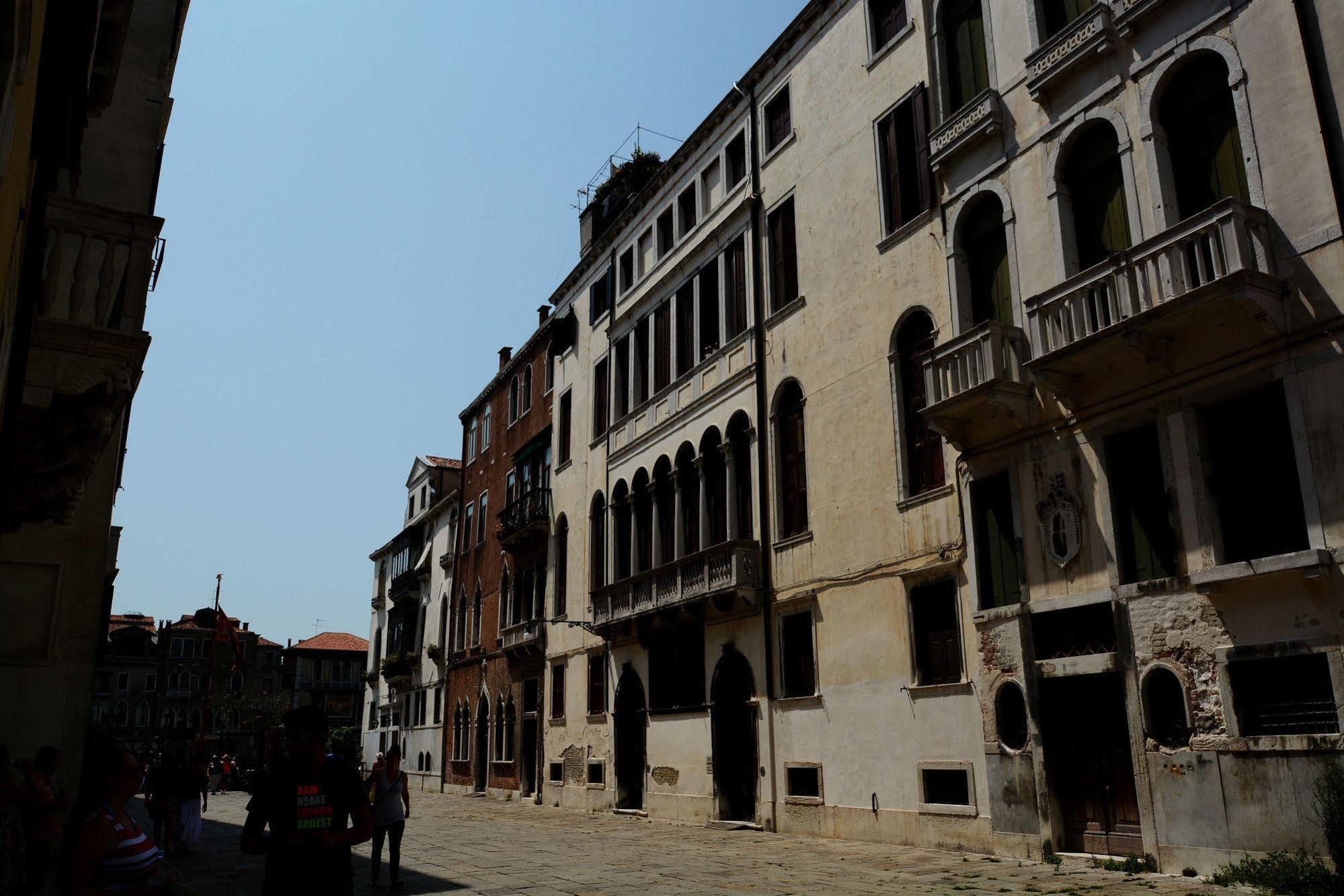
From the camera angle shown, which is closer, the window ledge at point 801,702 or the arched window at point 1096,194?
the arched window at point 1096,194

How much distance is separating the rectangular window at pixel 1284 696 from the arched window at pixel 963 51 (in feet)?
30.8

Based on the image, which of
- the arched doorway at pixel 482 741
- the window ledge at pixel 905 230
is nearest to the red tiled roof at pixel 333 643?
the arched doorway at pixel 482 741

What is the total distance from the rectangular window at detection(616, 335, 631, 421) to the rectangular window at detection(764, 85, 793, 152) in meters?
7.52

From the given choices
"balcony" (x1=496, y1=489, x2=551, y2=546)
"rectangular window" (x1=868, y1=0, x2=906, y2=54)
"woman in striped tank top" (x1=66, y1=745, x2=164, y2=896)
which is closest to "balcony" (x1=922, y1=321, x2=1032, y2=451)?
"rectangular window" (x1=868, y1=0, x2=906, y2=54)

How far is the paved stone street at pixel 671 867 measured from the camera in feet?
35.9

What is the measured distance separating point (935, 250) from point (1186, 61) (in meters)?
4.56

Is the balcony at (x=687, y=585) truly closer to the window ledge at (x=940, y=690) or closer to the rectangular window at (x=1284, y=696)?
the window ledge at (x=940, y=690)

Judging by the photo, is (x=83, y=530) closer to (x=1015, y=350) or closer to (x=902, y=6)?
(x=1015, y=350)

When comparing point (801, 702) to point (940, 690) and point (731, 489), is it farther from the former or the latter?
point (731, 489)

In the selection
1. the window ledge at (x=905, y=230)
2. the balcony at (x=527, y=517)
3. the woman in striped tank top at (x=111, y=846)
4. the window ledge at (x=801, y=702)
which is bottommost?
the woman in striped tank top at (x=111, y=846)

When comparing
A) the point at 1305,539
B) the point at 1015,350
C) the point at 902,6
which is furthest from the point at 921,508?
the point at 902,6

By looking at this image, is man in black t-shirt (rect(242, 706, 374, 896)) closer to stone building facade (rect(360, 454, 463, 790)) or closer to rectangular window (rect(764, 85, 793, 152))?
rectangular window (rect(764, 85, 793, 152))

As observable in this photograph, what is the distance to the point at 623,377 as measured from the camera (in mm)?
27609

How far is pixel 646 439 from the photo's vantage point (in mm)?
25344
